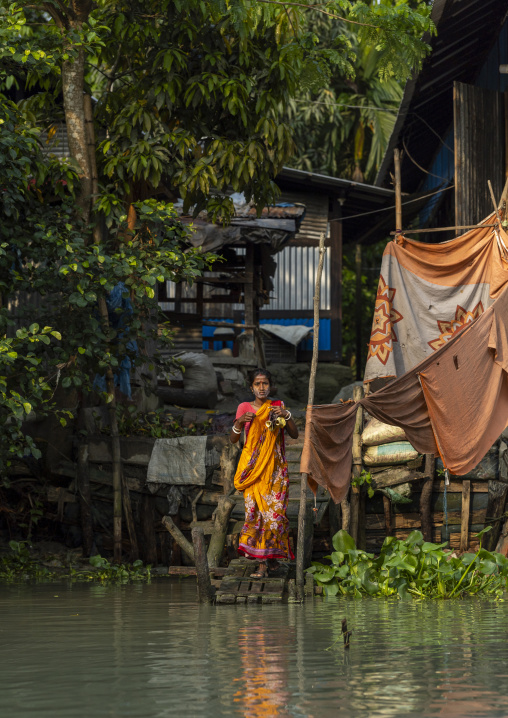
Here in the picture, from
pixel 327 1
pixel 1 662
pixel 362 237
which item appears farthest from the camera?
pixel 362 237

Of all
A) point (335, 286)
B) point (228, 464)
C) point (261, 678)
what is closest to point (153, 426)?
A: point (228, 464)

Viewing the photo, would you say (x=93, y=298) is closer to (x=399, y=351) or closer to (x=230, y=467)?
(x=230, y=467)

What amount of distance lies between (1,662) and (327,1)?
745cm

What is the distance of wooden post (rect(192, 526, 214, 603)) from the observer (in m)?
7.79

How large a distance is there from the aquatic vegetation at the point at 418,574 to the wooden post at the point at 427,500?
1310mm

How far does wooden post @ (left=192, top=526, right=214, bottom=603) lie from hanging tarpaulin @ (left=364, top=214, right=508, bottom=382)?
2.93 metres

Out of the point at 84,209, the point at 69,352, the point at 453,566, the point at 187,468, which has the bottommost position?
the point at 453,566

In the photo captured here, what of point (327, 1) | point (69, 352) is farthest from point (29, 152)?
point (327, 1)

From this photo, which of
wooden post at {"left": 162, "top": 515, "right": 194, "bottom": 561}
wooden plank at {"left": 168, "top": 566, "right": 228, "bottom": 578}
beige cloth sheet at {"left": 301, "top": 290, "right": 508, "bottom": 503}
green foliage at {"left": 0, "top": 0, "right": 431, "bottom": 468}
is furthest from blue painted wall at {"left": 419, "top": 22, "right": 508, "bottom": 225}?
wooden plank at {"left": 168, "top": 566, "right": 228, "bottom": 578}

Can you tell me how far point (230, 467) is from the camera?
403 inches

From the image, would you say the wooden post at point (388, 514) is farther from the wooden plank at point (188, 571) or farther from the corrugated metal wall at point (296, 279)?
the corrugated metal wall at point (296, 279)

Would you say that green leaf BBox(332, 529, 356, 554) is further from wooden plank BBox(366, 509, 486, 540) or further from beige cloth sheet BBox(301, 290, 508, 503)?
wooden plank BBox(366, 509, 486, 540)

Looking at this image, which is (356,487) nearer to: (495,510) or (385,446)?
(385,446)

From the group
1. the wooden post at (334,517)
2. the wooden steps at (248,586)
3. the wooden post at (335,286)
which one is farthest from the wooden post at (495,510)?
the wooden post at (335,286)
